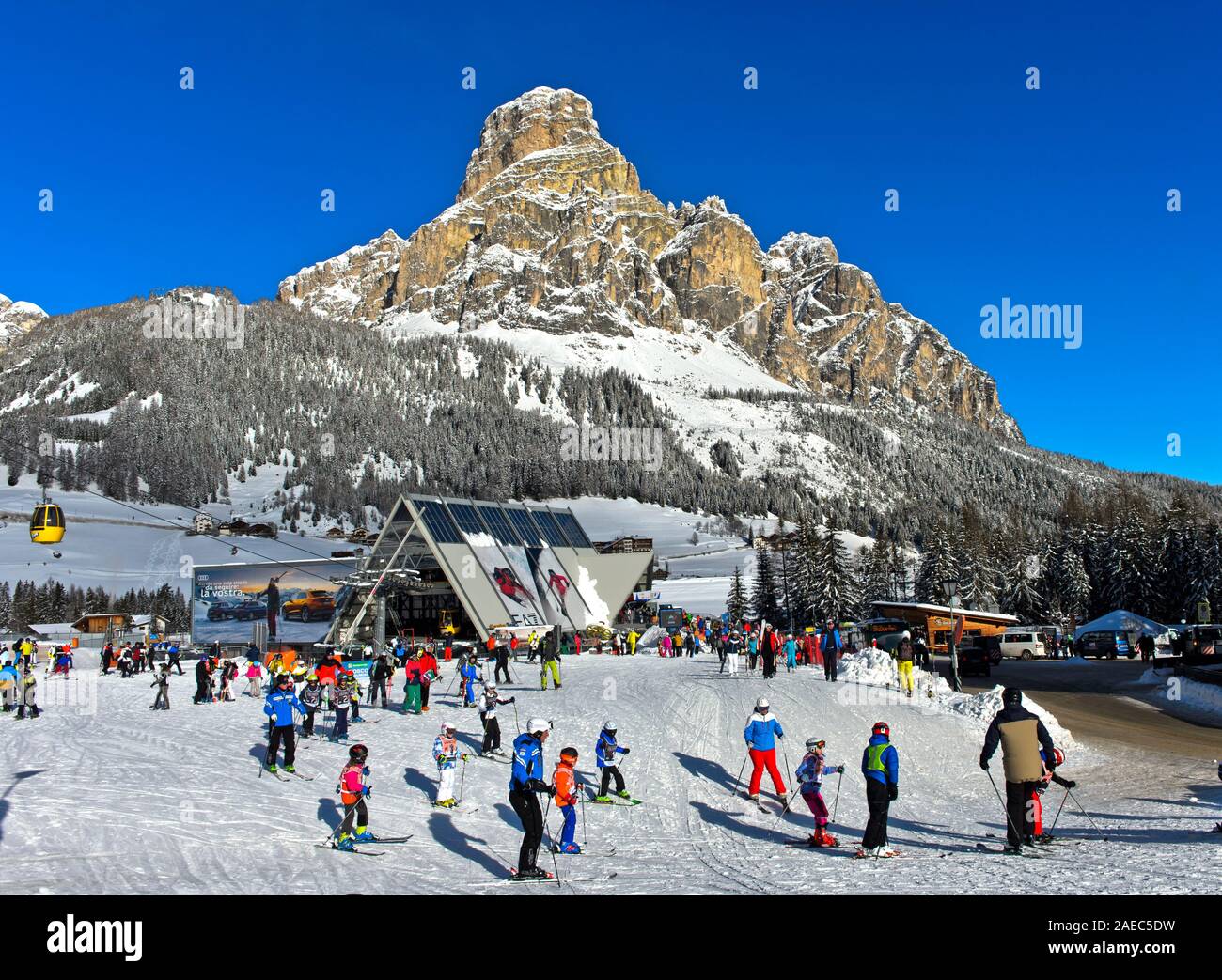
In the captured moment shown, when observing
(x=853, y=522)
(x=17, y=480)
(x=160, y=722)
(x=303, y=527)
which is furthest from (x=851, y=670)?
(x=17, y=480)

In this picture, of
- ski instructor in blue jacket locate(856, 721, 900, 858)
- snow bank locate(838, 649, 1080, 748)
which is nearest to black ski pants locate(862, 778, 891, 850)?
ski instructor in blue jacket locate(856, 721, 900, 858)

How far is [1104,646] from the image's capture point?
48812 millimetres

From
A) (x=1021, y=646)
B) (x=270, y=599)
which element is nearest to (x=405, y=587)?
(x=270, y=599)

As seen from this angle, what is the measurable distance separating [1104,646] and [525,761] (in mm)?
47545

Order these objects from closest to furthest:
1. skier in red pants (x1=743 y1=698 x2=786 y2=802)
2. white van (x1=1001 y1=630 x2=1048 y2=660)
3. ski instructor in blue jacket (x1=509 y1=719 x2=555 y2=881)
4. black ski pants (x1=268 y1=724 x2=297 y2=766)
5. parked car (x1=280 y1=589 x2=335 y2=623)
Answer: ski instructor in blue jacket (x1=509 y1=719 x2=555 y2=881), skier in red pants (x1=743 y1=698 x2=786 y2=802), black ski pants (x1=268 y1=724 x2=297 y2=766), parked car (x1=280 y1=589 x2=335 y2=623), white van (x1=1001 y1=630 x2=1048 y2=660)

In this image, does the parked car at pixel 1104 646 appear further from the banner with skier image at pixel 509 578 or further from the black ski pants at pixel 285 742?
the black ski pants at pixel 285 742

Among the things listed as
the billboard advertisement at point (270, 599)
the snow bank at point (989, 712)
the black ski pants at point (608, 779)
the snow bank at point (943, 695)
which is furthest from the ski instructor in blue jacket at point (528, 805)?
the billboard advertisement at point (270, 599)

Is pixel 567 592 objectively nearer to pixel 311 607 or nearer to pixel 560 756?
pixel 311 607

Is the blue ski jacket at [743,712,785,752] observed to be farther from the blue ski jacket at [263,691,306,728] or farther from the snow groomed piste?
the blue ski jacket at [263,691,306,728]

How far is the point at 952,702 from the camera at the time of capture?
69.9ft

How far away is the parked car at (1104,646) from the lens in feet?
160

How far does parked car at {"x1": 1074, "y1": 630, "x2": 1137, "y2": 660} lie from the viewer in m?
48.7

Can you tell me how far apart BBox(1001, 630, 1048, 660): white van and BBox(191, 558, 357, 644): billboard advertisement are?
33846mm
